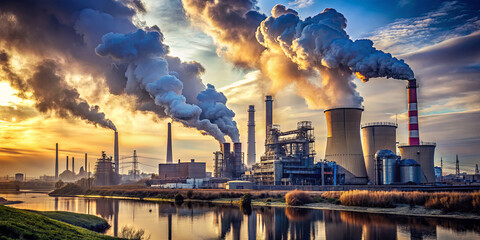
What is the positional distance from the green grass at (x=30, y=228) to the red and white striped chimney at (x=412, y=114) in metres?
52.2

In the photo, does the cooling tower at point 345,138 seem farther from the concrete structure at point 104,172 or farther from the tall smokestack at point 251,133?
the concrete structure at point 104,172

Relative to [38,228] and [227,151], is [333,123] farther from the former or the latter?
[38,228]

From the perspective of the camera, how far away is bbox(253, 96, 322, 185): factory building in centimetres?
7100

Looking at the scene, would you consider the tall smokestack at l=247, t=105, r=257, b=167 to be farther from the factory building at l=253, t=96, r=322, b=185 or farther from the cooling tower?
the cooling tower

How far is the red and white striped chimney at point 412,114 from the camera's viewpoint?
5971cm

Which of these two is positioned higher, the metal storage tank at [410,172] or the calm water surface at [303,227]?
the metal storage tank at [410,172]

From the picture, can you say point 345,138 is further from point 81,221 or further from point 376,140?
point 81,221

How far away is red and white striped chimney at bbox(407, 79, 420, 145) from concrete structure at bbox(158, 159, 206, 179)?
53.9 m

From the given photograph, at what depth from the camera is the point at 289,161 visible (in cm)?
7250

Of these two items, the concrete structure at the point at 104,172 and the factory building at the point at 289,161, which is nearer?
the factory building at the point at 289,161

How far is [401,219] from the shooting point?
3238cm

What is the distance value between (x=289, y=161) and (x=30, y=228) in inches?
2339

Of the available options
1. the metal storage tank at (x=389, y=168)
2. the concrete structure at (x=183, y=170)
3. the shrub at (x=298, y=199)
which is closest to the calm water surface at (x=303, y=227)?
the shrub at (x=298, y=199)

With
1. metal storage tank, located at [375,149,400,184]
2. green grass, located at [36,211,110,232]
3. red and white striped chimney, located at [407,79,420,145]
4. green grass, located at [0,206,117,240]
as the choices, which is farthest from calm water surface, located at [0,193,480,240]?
red and white striped chimney, located at [407,79,420,145]
